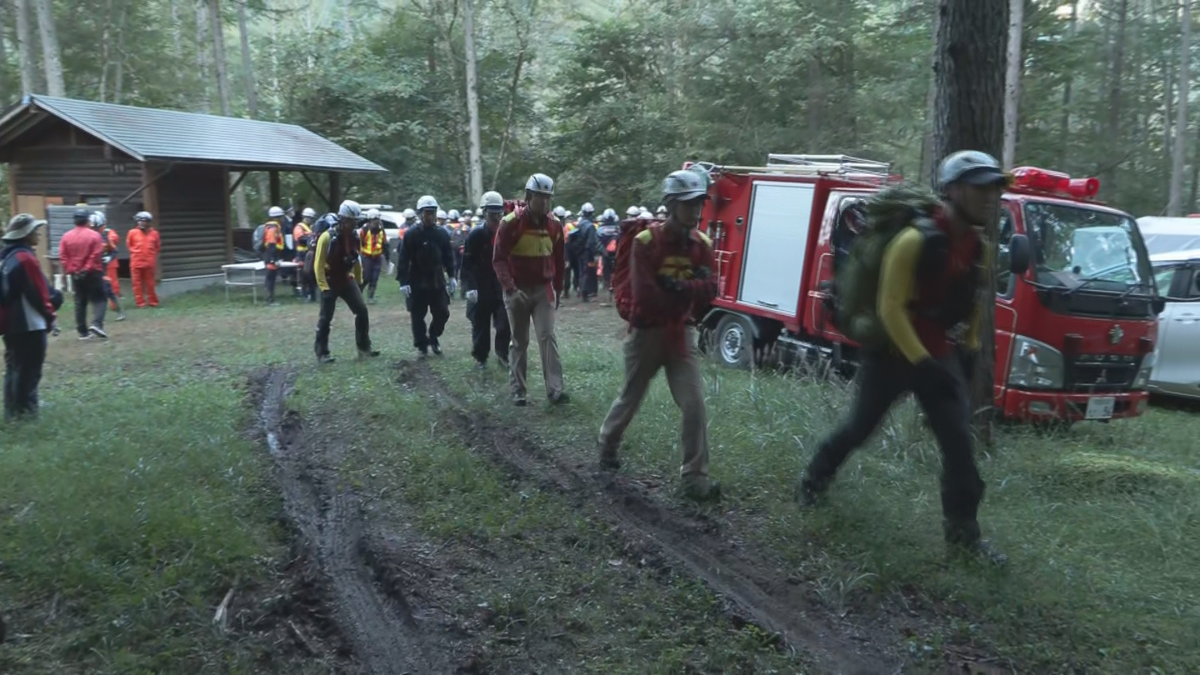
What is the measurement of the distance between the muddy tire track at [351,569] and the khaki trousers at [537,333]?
6.29 feet

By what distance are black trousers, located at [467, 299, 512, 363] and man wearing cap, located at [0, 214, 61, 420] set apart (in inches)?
160

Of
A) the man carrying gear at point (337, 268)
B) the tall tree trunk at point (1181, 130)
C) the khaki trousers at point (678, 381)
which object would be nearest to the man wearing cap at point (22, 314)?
the man carrying gear at point (337, 268)

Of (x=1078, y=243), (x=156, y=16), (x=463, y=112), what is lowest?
(x=1078, y=243)

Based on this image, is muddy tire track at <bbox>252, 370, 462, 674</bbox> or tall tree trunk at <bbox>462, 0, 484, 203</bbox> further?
tall tree trunk at <bbox>462, 0, 484, 203</bbox>

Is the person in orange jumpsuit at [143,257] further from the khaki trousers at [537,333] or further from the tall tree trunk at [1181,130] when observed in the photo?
→ the tall tree trunk at [1181,130]

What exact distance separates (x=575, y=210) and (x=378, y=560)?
30.8 m

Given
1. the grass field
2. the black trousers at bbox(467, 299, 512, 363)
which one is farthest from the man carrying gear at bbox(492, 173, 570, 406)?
the black trousers at bbox(467, 299, 512, 363)

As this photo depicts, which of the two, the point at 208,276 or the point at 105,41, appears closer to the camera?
the point at 208,276

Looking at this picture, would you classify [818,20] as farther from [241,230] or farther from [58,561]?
[58,561]

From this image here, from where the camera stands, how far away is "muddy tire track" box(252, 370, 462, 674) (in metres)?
3.96

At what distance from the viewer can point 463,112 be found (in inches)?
1391

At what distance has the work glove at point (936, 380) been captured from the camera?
4.53m

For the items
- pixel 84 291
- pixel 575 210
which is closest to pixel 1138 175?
pixel 575 210

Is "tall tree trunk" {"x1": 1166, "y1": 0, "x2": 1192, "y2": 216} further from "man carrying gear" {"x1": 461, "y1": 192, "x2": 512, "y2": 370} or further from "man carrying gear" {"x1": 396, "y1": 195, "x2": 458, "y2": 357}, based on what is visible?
"man carrying gear" {"x1": 461, "y1": 192, "x2": 512, "y2": 370}
